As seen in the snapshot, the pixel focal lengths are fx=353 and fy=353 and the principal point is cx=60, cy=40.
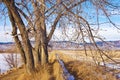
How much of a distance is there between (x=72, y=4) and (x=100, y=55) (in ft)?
6.33

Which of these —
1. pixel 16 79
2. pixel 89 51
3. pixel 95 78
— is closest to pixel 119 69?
pixel 95 78

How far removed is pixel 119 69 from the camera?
1859 cm

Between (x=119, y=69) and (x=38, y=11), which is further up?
(x=38, y=11)

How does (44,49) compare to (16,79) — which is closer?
(16,79)

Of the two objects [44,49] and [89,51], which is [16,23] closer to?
[44,49]

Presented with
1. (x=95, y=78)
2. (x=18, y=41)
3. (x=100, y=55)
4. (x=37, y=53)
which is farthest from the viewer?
(x=37, y=53)

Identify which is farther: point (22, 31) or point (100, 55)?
point (22, 31)

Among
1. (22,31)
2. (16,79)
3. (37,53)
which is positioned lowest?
(16,79)

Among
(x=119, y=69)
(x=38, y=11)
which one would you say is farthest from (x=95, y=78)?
(x=38, y=11)

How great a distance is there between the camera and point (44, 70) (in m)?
18.7

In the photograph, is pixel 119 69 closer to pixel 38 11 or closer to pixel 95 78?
pixel 95 78

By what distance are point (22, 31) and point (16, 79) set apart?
3.35 metres

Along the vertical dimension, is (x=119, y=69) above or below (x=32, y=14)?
below

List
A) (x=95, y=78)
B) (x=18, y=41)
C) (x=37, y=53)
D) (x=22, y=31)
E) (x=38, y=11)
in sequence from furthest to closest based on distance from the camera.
Result: (x=37, y=53), (x=18, y=41), (x=22, y=31), (x=95, y=78), (x=38, y=11)
